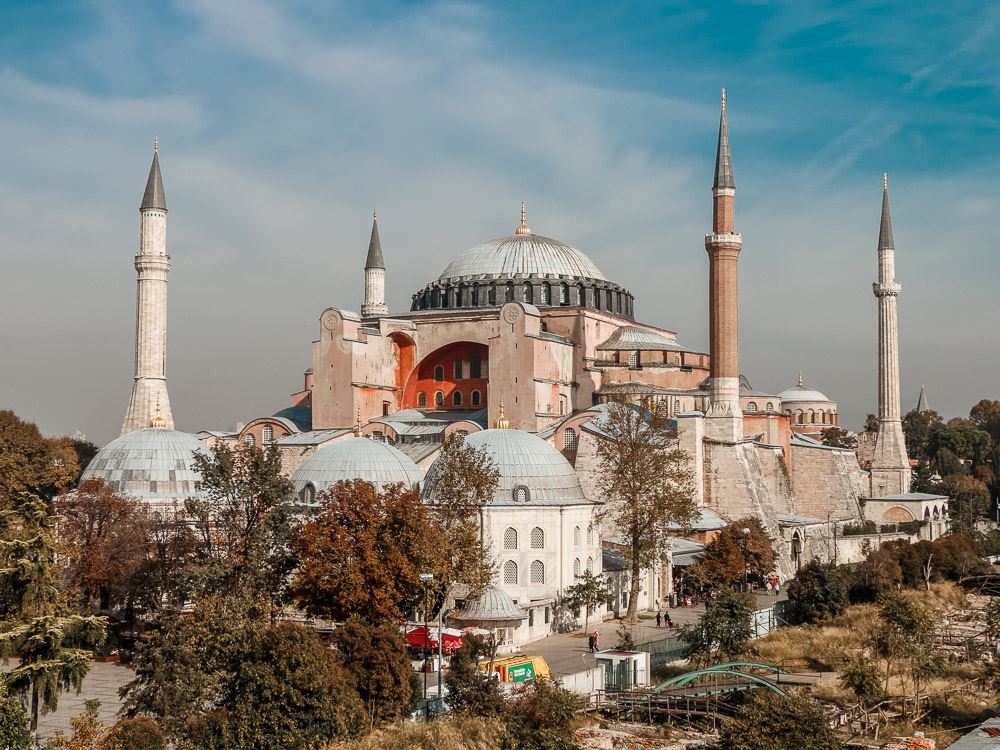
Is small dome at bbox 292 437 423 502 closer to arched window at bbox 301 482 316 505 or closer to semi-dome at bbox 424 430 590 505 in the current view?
arched window at bbox 301 482 316 505

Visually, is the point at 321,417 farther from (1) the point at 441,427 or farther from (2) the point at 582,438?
(2) the point at 582,438

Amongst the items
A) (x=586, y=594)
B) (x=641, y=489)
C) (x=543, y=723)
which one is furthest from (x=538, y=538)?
(x=543, y=723)

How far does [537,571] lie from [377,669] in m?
10.2

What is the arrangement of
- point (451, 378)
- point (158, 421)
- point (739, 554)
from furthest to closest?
point (451, 378)
point (158, 421)
point (739, 554)

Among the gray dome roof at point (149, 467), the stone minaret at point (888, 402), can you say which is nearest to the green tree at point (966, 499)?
the stone minaret at point (888, 402)

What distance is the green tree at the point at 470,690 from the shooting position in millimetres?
16828

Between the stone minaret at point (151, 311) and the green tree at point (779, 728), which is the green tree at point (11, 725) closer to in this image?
the green tree at point (779, 728)

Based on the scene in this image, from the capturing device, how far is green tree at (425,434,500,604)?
23562 mm

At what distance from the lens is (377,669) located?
16766mm

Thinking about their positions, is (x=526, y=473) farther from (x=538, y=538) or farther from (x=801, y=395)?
(x=801, y=395)

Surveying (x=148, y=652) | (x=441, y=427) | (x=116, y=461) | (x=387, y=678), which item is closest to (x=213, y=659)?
(x=148, y=652)

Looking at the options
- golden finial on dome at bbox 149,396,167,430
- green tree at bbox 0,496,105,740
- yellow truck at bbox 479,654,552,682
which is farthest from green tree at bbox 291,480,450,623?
golden finial on dome at bbox 149,396,167,430

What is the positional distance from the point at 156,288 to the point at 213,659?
2355cm

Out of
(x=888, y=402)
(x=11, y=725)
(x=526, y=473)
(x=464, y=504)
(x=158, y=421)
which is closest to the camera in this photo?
(x=11, y=725)
